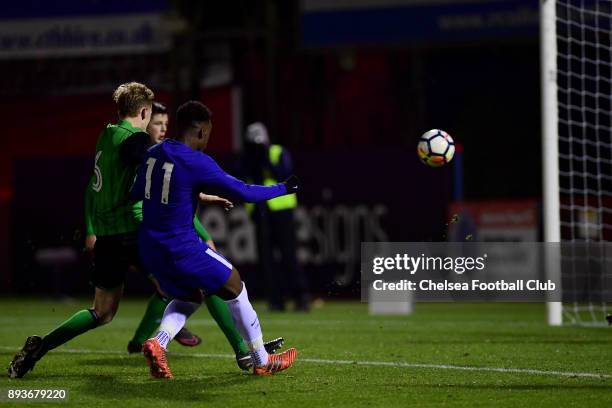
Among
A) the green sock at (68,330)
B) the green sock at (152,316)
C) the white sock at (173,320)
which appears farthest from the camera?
the green sock at (152,316)

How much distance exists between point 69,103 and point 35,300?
514 centimetres

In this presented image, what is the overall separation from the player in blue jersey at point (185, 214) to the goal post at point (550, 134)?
4.51m

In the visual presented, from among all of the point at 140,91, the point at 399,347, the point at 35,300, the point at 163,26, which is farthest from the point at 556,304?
the point at 163,26

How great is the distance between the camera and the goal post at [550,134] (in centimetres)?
1084

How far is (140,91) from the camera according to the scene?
24.8 ft

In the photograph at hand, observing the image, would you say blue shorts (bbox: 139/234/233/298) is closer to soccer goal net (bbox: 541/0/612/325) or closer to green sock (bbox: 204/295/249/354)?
green sock (bbox: 204/295/249/354)

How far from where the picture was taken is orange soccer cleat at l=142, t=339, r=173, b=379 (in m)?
7.04

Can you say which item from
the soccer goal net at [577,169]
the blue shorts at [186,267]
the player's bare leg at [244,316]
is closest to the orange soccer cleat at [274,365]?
the player's bare leg at [244,316]

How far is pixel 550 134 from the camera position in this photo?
10.9 metres

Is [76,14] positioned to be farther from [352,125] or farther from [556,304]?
[556,304]

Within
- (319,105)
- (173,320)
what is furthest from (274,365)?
(319,105)

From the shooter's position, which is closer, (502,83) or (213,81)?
(213,81)

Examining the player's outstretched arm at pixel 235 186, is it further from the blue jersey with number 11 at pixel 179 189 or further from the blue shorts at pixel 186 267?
the blue shorts at pixel 186 267

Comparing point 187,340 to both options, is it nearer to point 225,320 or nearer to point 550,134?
point 225,320
